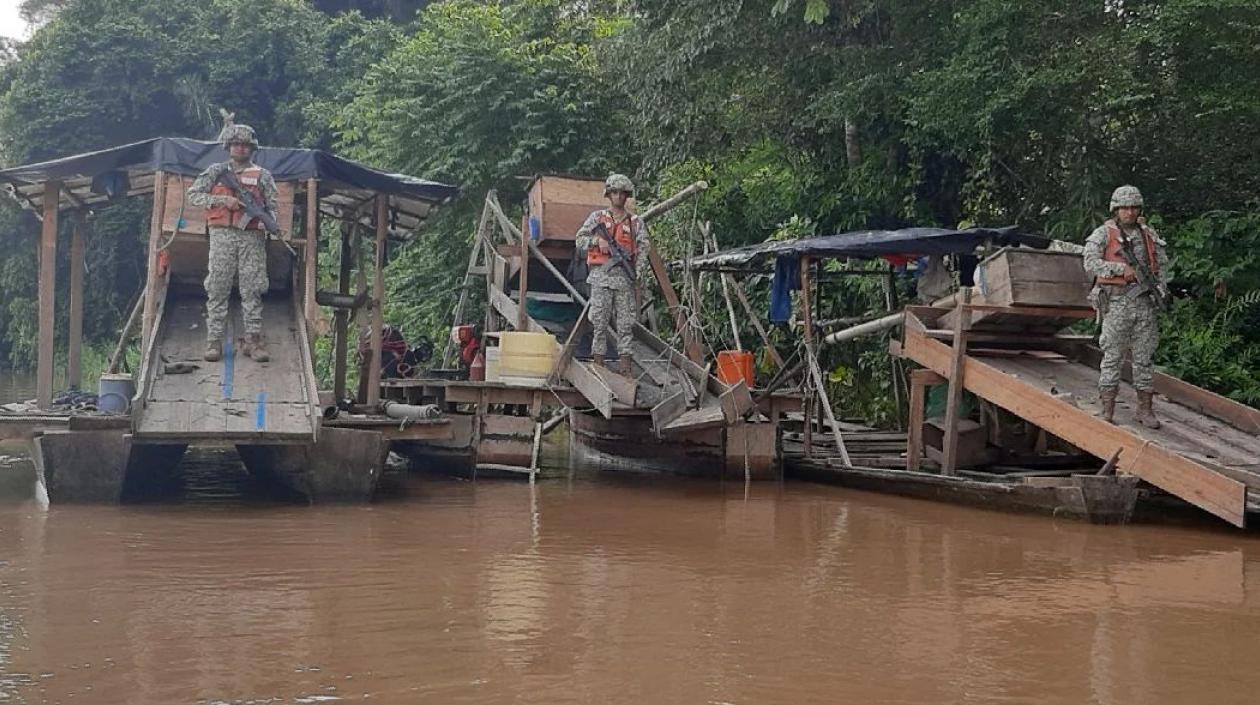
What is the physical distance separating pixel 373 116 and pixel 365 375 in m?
8.34

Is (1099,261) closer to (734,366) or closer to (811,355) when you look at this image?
(811,355)

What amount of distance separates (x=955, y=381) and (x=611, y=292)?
3228 mm

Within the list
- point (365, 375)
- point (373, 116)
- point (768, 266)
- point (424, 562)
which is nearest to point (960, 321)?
point (768, 266)

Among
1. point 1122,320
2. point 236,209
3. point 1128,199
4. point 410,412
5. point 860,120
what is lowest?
point 410,412

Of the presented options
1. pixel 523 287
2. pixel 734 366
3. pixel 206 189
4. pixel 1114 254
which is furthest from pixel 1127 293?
pixel 206 189

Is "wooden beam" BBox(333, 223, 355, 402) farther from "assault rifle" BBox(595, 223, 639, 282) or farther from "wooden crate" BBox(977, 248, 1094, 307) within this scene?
"wooden crate" BBox(977, 248, 1094, 307)

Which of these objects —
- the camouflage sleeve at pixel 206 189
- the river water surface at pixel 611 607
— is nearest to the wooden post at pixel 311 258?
the camouflage sleeve at pixel 206 189

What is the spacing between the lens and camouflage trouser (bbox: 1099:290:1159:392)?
8867 millimetres

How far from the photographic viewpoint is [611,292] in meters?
11.1

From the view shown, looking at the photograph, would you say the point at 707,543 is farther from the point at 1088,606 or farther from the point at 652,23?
the point at 652,23

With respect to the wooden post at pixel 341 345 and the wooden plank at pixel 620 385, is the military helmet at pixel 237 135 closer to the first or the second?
the wooden post at pixel 341 345

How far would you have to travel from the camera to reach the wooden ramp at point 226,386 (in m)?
8.48

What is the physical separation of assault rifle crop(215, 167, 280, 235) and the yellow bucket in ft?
8.13

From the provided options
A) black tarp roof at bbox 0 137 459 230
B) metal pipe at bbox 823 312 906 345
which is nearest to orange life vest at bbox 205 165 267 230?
black tarp roof at bbox 0 137 459 230
